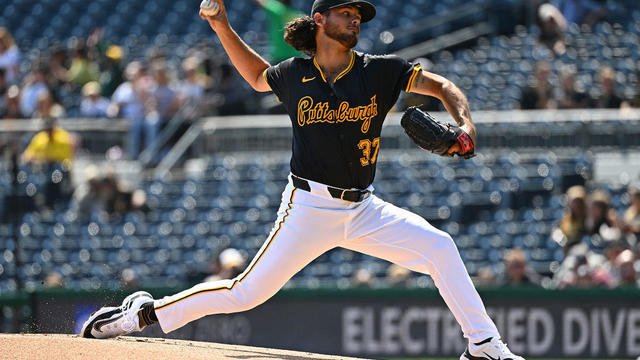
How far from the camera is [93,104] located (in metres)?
13.5

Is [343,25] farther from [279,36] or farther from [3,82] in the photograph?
[3,82]

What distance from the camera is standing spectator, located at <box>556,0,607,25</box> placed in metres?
14.3

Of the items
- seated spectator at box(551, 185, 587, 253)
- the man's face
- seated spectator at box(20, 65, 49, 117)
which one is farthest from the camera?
seated spectator at box(20, 65, 49, 117)

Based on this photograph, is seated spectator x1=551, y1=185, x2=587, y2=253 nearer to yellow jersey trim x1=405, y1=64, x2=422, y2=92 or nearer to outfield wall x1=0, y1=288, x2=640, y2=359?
outfield wall x1=0, y1=288, x2=640, y2=359

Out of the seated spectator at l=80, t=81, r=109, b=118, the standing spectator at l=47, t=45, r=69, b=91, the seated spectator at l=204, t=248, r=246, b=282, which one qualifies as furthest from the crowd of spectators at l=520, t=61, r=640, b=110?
the standing spectator at l=47, t=45, r=69, b=91

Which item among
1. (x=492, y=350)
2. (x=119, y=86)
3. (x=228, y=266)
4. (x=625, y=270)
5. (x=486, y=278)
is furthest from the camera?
(x=119, y=86)

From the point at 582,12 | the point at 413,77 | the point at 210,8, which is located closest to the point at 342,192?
the point at 413,77

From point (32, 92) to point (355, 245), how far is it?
9284 millimetres

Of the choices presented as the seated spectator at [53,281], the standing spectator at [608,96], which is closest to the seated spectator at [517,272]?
the standing spectator at [608,96]

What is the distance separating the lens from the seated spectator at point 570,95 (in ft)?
40.3

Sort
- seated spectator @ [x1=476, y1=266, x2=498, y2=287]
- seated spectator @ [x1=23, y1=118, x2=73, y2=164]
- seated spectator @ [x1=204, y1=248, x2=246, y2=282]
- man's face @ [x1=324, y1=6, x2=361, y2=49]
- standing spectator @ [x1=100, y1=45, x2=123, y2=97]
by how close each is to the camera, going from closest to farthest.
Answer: man's face @ [x1=324, y1=6, x2=361, y2=49] < seated spectator @ [x1=204, y1=248, x2=246, y2=282] < seated spectator @ [x1=476, y1=266, x2=498, y2=287] < seated spectator @ [x1=23, y1=118, x2=73, y2=164] < standing spectator @ [x1=100, y1=45, x2=123, y2=97]

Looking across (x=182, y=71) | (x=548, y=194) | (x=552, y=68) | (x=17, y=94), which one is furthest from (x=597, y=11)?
(x=17, y=94)

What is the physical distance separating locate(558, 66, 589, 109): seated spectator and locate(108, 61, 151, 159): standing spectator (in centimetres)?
470

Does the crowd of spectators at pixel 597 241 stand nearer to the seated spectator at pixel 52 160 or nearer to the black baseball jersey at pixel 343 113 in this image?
the black baseball jersey at pixel 343 113
